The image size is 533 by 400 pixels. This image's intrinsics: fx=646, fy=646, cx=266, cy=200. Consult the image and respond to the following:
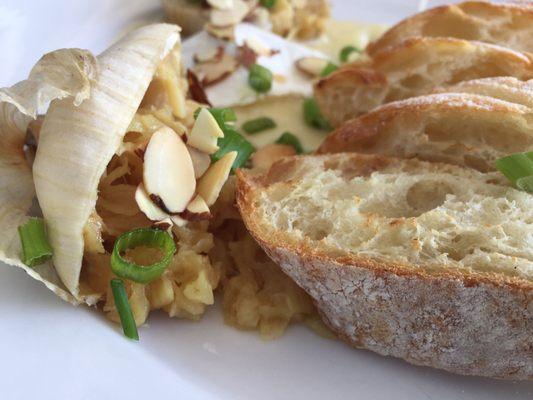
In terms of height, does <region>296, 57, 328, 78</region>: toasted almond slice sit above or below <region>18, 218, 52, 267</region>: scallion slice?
below

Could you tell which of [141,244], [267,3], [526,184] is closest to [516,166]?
[526,184]

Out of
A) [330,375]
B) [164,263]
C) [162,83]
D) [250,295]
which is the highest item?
[162,83]

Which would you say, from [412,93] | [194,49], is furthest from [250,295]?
[194,49]

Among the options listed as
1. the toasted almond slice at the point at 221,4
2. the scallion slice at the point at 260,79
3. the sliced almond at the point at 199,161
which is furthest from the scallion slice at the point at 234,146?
the toasted almond slice at the point at 221,4

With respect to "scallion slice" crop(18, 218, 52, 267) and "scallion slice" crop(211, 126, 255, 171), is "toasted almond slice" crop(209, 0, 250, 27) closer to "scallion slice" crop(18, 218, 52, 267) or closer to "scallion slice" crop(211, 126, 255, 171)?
"scallion slice" crop(211, 126, 255, 171)

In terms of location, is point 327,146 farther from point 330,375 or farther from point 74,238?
point 74,238

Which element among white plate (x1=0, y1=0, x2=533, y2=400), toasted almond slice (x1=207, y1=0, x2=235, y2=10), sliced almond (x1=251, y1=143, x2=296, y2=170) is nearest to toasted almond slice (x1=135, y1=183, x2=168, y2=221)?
white plate (x1=0, y1=0, x2=533, y2=400)

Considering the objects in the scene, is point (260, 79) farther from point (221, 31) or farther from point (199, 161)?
point (199, 161)

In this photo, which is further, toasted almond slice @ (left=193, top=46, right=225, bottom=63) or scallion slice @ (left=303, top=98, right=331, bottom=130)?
toasted almond slice @ (left=193, top=46, right=225, bottom=63)
